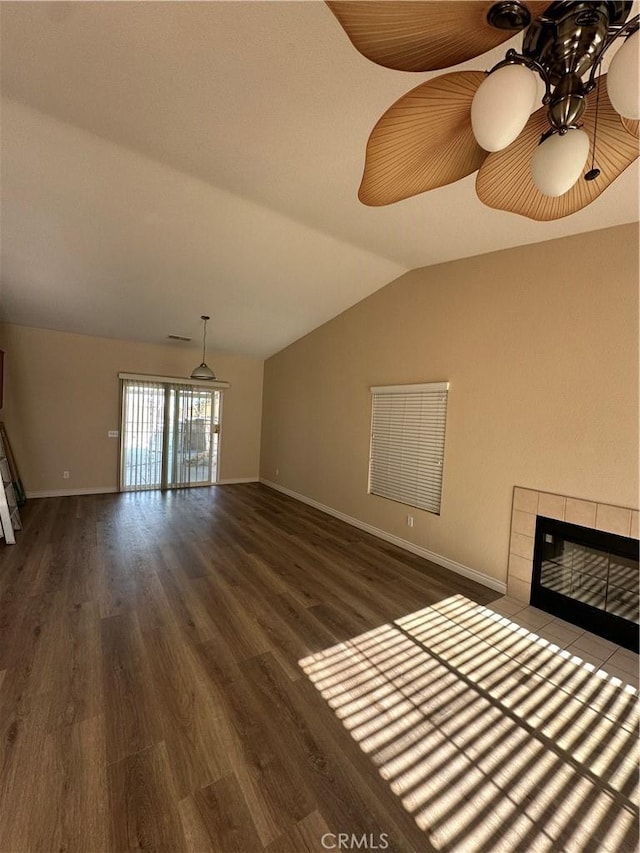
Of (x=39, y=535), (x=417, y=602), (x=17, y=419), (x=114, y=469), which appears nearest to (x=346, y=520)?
(x=417, y=602)

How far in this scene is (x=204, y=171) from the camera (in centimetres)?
246

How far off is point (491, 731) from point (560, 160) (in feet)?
7.89

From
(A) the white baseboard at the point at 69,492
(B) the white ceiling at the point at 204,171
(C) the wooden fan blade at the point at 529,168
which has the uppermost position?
(B) the white ceiling at the point at 204,171

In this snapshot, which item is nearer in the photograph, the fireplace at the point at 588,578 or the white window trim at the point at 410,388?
the fireplace at the point at 588,578

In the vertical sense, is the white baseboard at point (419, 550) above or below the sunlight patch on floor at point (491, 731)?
above

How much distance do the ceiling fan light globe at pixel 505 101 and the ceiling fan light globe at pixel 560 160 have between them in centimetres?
16

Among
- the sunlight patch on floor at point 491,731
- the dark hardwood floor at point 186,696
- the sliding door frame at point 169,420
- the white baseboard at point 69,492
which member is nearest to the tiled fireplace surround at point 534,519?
the dark hardwood floor at point 186,696

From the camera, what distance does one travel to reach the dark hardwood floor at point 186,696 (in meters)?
1.27

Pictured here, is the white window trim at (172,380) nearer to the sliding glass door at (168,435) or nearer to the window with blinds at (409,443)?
the sliding glass door at (168,435)

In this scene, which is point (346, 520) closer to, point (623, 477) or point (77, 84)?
point (623, 477)

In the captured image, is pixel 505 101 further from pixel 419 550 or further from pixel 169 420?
pixel 169 420

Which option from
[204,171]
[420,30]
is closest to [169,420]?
[204,171]

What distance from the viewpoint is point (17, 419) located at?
5316 mm

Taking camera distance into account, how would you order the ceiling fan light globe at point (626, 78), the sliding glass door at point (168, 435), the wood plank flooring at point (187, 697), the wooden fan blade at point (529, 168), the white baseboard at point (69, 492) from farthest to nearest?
the sliding glass door at point (168, 435)
the white baseboard at point (69, 492)
the wood plank flooring at point (187, 697)
the wooden fan blade at point (529, 168)
the ceiling fan light globe at point (626, 78)
